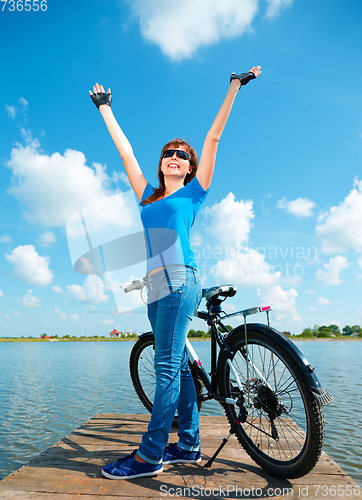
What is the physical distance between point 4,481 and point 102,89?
3.00 metres

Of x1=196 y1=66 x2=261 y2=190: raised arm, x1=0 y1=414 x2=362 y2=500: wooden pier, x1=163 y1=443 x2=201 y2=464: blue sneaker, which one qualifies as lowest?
x1=0 y1=414 x2=362 y2=500: wooden pier

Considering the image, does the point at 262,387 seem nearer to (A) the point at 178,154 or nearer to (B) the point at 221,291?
(B) the point at 221,291

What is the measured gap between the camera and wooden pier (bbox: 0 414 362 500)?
1.89m

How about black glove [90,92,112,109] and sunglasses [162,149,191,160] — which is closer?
sunglasses [162,149,191,160]

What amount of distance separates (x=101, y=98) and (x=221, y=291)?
1928mm

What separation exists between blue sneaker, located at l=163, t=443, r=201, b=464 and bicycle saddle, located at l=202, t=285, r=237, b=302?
114cm

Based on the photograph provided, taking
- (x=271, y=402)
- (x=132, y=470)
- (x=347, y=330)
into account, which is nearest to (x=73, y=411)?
(x=132, y=470)

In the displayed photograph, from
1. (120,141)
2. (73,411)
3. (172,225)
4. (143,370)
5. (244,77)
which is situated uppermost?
(244,77)

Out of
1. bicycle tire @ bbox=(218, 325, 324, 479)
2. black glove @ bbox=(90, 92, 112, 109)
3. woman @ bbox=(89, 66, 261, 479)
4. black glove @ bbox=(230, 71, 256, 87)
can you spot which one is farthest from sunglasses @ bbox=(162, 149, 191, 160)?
bicycle tire @ bbox=(218, 325, 324, 479)

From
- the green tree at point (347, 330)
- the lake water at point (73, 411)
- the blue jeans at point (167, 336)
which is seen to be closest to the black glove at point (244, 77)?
the blue jeans at point (167, 336)

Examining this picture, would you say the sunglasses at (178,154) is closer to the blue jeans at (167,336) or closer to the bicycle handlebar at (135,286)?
the blue jeans at (167,336)

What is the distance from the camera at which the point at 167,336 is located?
7.07 ft

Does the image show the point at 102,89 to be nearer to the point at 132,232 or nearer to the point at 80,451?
the point at 132,232

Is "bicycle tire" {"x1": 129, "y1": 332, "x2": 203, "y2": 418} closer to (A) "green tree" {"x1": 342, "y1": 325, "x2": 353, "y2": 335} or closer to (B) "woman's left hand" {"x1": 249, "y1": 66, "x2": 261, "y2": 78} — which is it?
(B) "woman's left hand" {"x1": 249, "y1": 66, "x2": 261, "y2": 78}
